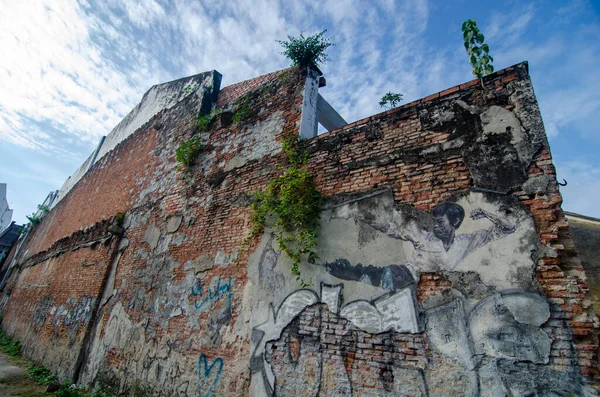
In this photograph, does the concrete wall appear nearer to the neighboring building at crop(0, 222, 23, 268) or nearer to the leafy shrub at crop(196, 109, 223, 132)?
the leafy shrub at crop(196, 109, 223, 132)

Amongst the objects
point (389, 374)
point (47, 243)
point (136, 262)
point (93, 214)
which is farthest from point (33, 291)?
point (389, 374)

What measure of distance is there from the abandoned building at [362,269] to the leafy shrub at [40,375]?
24 cm

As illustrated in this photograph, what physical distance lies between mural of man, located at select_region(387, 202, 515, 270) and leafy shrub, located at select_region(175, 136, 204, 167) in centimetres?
433

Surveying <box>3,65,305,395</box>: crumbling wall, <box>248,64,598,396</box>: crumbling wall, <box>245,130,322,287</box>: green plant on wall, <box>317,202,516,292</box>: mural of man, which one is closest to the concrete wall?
<box>3,65,305,395</box>: crumbling wall

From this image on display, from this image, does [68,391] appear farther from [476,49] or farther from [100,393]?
[476,49]

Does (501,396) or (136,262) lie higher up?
(136,262)

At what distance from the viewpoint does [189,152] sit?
587 centimetres

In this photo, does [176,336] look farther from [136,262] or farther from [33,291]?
[33,291]

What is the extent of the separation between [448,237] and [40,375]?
8619 millimetres

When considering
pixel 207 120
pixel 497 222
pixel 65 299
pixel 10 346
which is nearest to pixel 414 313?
pixel 497 222

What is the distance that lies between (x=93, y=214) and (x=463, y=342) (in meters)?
10.2

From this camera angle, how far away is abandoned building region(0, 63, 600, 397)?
233 centimetres

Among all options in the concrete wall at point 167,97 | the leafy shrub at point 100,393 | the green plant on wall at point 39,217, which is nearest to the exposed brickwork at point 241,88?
the concrete wall at point 167,97

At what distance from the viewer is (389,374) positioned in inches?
105
